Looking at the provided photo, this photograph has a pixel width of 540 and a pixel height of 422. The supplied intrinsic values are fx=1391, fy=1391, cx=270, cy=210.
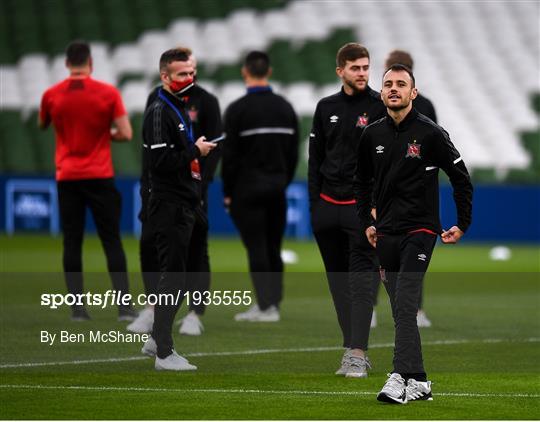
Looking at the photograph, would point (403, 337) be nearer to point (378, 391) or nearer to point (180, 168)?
point (378, 391)

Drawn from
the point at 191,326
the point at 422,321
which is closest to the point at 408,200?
the point at 191,326

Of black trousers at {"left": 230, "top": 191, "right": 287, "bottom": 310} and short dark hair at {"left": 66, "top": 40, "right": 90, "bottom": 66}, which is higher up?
short dark hair at {"left": 66, "top": 40, "right": 90, "bottom": 66}

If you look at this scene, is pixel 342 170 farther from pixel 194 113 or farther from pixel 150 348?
pixel 194 113

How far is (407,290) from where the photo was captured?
26.2ft

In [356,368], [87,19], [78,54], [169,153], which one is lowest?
[356,368]

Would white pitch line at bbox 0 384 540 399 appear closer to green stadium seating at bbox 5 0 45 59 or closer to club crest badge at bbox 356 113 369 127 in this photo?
club crest badge at bbox 356 113 369 127

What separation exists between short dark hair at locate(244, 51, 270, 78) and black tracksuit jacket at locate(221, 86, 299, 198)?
0.52ft

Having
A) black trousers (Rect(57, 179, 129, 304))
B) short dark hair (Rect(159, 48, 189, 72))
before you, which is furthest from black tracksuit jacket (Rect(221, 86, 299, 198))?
short dark hair (Rect(159, 48, 189, 72))

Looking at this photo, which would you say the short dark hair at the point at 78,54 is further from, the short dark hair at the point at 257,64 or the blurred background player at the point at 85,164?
the short dark hair at the point at 257,64

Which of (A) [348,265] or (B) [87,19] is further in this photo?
(B) [87,19]

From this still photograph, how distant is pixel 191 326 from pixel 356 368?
282cm

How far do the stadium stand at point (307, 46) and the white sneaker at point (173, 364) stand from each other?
18.3m

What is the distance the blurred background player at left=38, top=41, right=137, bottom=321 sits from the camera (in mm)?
12078

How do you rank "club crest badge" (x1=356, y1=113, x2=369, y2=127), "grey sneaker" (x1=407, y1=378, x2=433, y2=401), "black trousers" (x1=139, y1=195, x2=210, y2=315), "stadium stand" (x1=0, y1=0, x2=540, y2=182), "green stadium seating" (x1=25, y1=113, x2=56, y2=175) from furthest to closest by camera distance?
"stadium stand" (x1=0, y1=0, x2=540, y2=182) < "green stadium seating" (x1=25, y1=113, x2=56, y2=175) < "black trousers" (x1=139, y1=195, x2=210, y2=315) < "club crest badge" (x1=356, y1=113, x2=369, y2=127) < "grey sneaker" (x1=407, y1=378, x2=433, y2=401)
